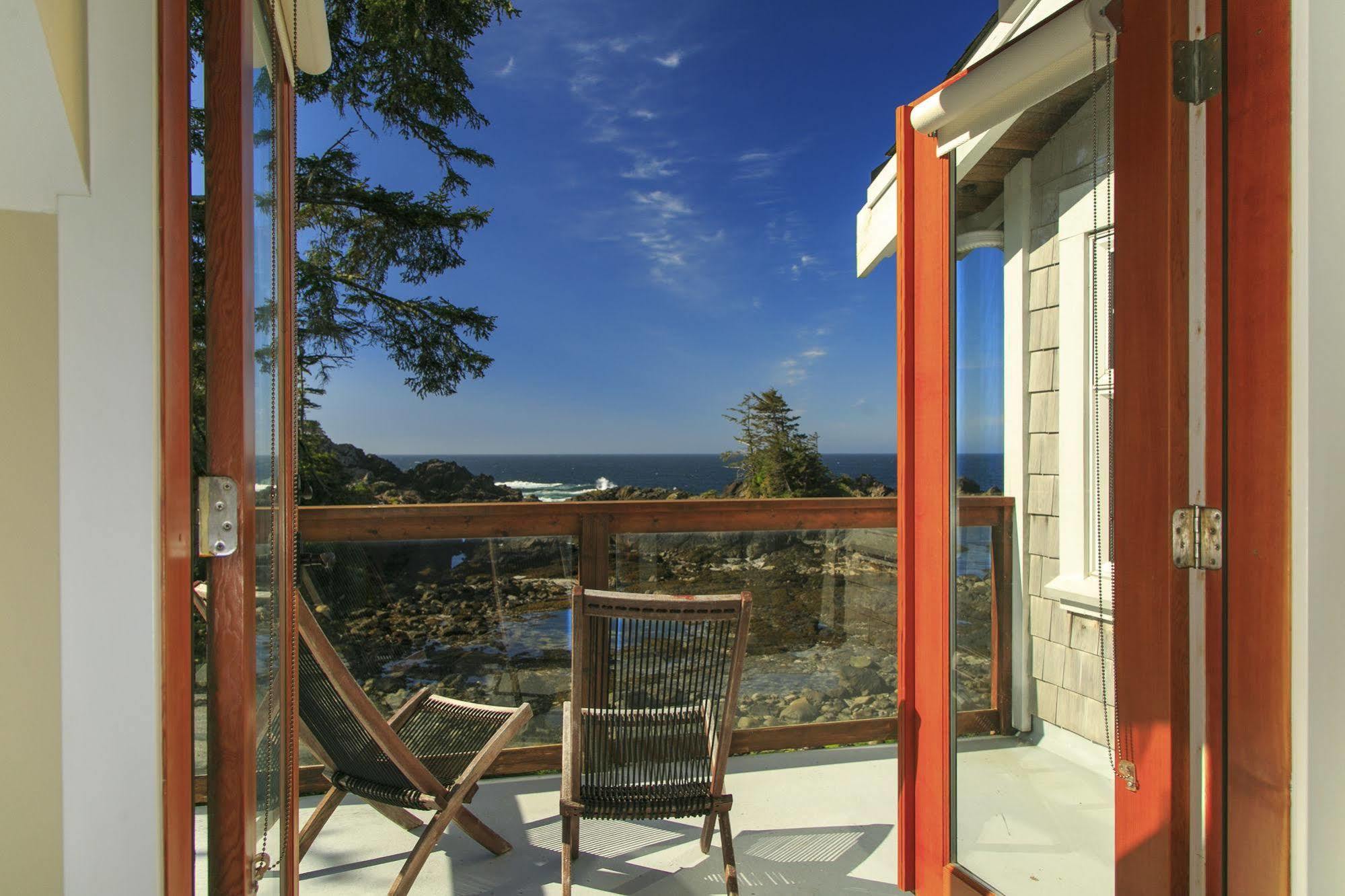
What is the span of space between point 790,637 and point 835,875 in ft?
3.57

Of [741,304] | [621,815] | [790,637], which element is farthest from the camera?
[741,304]

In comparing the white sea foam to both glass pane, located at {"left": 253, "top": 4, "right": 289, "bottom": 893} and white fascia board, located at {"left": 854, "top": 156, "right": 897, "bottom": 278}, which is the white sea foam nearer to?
white fascia board, located at {"left": 854, "top": 156, "right": 897, "bottom": 278}

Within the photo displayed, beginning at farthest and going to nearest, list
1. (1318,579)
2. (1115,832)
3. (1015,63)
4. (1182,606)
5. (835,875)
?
(835,875), (1015,63), (1115,832), (1182,606), (1318,579)

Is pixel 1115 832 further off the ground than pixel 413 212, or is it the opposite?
pixel 413 212

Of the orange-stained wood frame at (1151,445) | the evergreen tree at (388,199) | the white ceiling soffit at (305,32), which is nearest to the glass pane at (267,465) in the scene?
the white ceiling soffit at (305,32)

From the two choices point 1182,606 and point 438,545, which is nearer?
→ point 1182,606

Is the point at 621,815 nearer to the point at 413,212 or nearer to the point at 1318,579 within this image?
the point at 1318,579

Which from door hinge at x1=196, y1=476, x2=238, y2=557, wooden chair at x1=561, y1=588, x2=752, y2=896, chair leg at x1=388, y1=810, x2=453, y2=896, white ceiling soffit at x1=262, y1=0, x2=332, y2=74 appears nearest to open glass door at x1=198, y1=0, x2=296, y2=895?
door hinge at x1=196, y1=476, x2=238, y2=557

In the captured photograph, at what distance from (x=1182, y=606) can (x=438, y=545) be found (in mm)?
2537

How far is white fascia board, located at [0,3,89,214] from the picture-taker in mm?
772

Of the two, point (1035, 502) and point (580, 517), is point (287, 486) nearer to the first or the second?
point (1035, 502)

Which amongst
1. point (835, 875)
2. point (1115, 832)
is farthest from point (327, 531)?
point (1115, 832)

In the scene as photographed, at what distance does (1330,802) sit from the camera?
39.7 inches

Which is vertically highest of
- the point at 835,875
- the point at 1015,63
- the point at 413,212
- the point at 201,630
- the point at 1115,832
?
the point at 413,212
